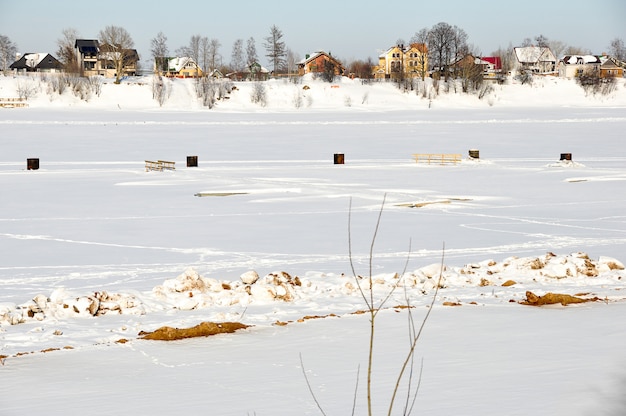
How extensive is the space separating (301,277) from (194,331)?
162 inches

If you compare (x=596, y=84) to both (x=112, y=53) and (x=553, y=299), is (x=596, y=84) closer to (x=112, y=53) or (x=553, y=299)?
(x=112, y=53)

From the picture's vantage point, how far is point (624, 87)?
119625 mm

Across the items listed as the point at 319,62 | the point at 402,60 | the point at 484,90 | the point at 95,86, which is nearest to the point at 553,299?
the point at 95,86

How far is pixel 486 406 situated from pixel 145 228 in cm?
1543

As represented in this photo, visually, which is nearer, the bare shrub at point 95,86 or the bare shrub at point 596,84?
the bare shrub at point 95,86

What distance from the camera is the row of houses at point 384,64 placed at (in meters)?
132

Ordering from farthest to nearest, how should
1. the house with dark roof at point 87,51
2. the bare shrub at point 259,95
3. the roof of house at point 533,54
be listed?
the roof of house at point 533,54, the house with dark roof at point 87,51, the bare shrub at point 259,95

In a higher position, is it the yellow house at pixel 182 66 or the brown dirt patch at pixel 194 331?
the yellow house at pixel 182 66

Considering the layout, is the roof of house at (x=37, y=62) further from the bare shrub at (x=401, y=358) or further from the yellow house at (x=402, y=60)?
the bare shrub at (x=401, y=358)

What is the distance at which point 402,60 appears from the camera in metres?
143

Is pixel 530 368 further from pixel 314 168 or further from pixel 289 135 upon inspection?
pixel 289 135

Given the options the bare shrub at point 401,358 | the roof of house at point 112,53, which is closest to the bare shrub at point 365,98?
the roof of house at point 112,53

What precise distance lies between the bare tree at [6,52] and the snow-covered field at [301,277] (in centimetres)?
9907

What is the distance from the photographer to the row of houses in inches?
5211
